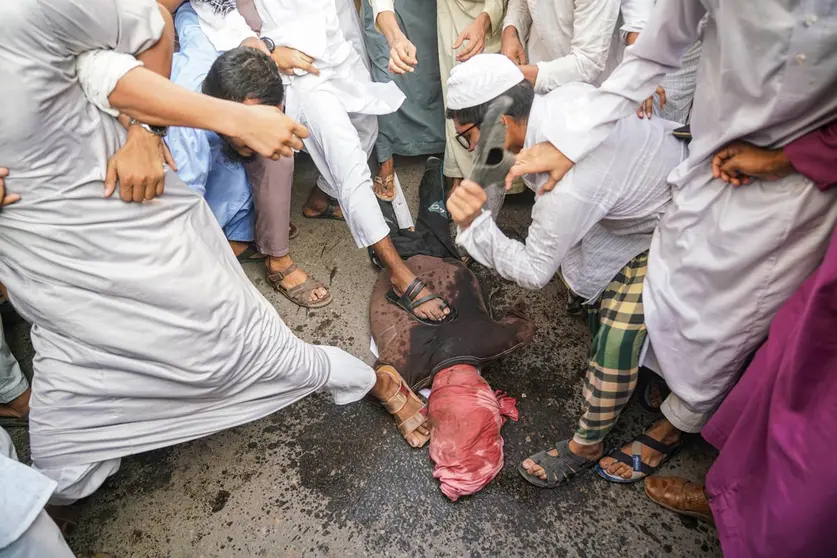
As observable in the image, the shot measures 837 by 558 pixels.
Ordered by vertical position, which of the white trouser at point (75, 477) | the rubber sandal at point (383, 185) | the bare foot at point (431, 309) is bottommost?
the bare foot at point (431, 309)

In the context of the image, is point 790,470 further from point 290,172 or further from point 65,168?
point 290,172

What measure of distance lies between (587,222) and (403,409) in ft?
3.03

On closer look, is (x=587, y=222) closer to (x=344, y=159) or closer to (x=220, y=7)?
(x=344, y=159)

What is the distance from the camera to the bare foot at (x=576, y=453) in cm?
177

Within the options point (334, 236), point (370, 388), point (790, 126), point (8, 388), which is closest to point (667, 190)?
point (790, 126)

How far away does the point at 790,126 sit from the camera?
1.15 m

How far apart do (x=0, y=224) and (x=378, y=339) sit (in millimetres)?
1314

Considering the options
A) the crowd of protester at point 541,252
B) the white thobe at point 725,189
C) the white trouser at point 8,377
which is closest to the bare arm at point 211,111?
the crowd of protester at point 541,252

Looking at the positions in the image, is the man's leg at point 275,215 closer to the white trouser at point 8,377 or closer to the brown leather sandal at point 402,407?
the brown leather sandal at point 402,407

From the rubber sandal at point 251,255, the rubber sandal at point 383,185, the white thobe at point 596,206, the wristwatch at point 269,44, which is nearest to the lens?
the white thobe at point 596,206

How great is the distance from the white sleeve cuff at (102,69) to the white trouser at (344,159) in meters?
1.15

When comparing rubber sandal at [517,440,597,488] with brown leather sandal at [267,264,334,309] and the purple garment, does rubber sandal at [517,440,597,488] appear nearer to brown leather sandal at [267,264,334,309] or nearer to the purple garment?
the purple garment

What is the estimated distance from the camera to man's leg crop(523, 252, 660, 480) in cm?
158

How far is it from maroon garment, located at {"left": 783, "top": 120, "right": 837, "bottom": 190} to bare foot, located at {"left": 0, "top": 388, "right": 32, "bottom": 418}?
8.44 ft
